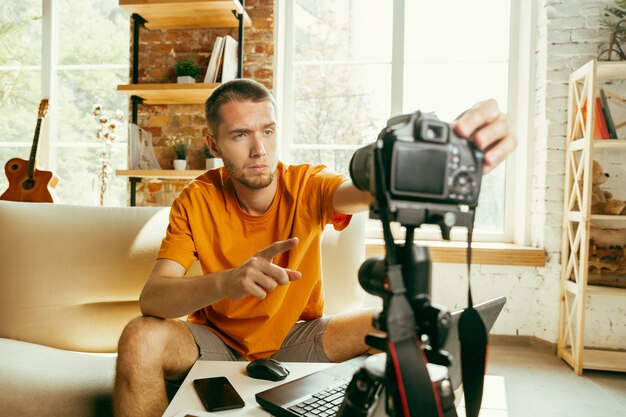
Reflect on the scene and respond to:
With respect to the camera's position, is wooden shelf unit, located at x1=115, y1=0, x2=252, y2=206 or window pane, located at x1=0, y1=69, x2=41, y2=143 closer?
wooden shelf unit, located at x1=115, y1=0, x2=252, y2=206

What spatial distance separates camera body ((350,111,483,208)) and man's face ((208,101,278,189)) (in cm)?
84

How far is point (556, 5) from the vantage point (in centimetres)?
278

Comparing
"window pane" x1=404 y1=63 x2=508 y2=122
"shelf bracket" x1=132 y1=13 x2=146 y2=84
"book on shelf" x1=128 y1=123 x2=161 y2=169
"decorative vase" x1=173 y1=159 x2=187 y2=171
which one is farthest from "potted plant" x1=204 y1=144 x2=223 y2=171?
"window pane" x1=404 y1=63 x2=508 y2=122

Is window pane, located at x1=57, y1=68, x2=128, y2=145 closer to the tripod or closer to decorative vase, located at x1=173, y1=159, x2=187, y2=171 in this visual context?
decorative vase, located at x1=173, y1=159, x2=187, y2=171

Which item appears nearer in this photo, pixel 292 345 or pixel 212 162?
pixel 292 345

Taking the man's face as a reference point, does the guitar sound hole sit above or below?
below

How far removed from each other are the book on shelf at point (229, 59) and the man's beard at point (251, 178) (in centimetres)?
164

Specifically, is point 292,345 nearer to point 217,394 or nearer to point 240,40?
point 217,394

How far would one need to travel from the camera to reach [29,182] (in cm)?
287

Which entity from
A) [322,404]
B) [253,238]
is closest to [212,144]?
[253,238]

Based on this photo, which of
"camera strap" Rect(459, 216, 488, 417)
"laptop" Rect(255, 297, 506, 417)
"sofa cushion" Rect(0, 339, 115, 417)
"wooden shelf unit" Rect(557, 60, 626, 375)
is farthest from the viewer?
"wooden shelf unit" Rect(557, 60, 626, 375)

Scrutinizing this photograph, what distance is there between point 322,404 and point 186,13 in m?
2.78

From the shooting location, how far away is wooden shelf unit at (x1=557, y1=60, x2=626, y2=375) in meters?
2.39

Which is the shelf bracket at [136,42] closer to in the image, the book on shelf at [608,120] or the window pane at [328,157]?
the window pane at [328,157]
